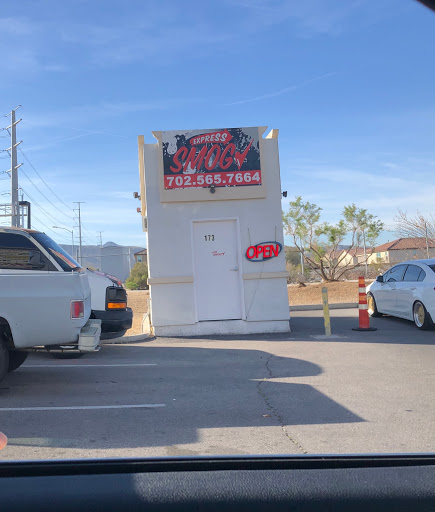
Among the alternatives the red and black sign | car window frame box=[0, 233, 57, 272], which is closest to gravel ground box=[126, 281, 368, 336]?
the red and black sign

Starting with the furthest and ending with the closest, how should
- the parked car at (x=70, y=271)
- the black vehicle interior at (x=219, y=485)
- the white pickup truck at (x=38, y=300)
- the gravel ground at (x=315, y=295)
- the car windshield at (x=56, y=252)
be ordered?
the gravel ground at (x=315, y=295) < the car windshield at (x=56, y=252) < the parked car at (x=70, y=271) < the white pickup truck at (x=38, y=300) < the black vehicle interior at (x=219, y=485)

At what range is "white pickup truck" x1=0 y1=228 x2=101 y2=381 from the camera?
6359mm

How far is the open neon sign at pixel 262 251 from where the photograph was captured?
1205 centimetres

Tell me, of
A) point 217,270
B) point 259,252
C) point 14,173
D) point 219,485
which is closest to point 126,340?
point 217,270

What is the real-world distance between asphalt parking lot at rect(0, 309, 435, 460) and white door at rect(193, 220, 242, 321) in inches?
70.5

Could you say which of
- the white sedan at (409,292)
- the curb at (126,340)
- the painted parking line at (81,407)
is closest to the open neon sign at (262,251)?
the curb at (126,340)

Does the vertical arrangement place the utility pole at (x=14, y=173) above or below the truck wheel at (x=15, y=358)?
above

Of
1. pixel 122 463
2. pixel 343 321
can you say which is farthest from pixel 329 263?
pixel 122 463

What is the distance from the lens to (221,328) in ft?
39.5

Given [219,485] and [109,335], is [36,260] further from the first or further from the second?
[219,485]

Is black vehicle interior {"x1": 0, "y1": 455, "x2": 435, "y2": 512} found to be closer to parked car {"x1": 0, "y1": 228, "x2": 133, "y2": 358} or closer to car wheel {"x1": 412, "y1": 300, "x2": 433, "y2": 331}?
parked car {"x1": 0, "y1": 228, "x2": 133, "y2": 358}

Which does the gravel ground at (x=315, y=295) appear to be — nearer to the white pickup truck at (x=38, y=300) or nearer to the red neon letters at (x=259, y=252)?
the red neon letters at (x=259, y=252)

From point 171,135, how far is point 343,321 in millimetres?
6372

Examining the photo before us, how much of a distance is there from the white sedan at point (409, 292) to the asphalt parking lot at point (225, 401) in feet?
4.32
